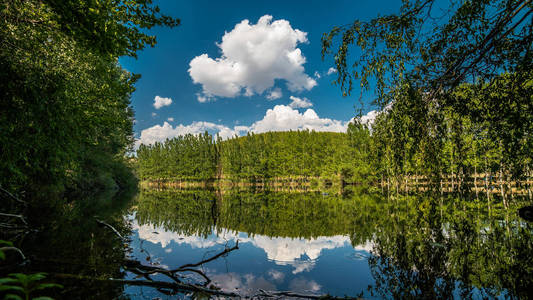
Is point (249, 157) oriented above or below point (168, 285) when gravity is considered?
above

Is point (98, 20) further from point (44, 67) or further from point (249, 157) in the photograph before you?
point (249, 157)

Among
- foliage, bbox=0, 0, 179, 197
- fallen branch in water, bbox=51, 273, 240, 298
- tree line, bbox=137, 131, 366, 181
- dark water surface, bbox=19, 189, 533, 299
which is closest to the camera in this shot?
fallen branch in water, bbox=51, 273, 240, 298

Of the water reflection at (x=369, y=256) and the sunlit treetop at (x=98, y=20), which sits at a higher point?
the sunlit treetop at (x=98, y=20)

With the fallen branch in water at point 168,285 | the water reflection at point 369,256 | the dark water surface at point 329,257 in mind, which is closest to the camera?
the fallen branch in water at point 168,285

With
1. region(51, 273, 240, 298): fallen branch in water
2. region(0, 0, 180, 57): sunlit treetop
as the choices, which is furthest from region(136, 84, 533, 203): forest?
region(0, 0, 180, 57): sunlit treetop

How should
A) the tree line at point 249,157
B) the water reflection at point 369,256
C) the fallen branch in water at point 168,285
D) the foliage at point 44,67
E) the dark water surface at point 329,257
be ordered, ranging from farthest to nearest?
the tree line at point 249,157
the foliage at point 44,67
the water reflection at point 369,256
the dark water surface at point 329,257
the fallen branch in water at point 168,285

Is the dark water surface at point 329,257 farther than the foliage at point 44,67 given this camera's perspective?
No

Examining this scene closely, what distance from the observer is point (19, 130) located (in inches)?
229

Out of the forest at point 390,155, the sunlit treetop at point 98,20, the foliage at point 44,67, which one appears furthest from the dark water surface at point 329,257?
the sunlit treetop at point 98,20

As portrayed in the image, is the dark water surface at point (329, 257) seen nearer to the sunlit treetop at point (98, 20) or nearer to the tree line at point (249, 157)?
the sunlit treetop at point (98, 20)

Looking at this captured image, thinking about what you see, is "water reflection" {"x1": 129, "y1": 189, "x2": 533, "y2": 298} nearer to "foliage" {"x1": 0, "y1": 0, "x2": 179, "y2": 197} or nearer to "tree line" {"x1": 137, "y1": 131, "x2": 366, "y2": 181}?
"foliage" {"x1": 0, "y1": 0, "x2": 179, "y2": 197}

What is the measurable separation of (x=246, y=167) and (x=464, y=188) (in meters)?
69.6

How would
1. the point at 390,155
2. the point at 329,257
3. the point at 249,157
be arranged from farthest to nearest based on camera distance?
the point at 249,157
the point at 329,257
the point at 390,155

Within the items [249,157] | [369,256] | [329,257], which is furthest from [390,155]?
[249,157]
